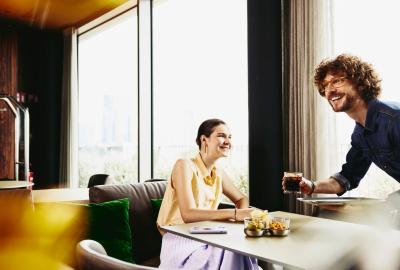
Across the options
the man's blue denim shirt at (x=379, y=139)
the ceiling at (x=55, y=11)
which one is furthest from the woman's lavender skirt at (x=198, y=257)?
the ceiling at (x=55, y=11)

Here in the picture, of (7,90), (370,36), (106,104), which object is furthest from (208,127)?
(106,104)

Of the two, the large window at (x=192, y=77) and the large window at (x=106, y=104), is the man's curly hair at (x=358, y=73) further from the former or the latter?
the large window at (x=106, y=104)

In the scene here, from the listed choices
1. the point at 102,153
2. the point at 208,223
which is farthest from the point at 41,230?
the point at 102,153

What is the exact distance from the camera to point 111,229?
2.35 metres

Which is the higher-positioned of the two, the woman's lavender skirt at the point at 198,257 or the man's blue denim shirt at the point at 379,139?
the man's blue denim shirt at the point at 379,139

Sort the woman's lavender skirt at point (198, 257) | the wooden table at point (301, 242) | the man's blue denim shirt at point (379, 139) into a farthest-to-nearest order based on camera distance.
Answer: the man's blue denim shirt at point (379, 139)
the woman's lavender skirt at point (198, 257)
the wooden table at point (301, 242)

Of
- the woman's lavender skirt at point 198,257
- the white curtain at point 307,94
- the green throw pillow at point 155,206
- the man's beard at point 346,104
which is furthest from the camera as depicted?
the white curtain at point 307,94

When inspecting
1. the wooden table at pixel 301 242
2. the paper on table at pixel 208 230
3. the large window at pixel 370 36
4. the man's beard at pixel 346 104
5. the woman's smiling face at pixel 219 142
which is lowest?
the wooden table at pixel 301 242

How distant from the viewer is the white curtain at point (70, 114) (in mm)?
7152

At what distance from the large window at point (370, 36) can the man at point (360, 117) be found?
68 centimetres

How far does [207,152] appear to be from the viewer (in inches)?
93.5

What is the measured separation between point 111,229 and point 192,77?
5.08m

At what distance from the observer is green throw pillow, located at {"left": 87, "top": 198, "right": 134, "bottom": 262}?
232 centimetres

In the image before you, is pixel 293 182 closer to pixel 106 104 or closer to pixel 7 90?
pixel 7 90
